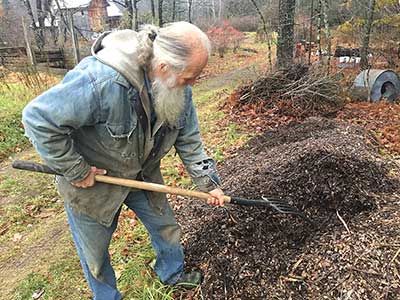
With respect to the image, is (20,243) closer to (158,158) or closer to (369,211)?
(158,158)

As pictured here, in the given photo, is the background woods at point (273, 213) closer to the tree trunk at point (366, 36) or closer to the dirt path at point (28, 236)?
the dirt path at point (28, 236)

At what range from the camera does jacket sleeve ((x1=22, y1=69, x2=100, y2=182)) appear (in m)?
1.83

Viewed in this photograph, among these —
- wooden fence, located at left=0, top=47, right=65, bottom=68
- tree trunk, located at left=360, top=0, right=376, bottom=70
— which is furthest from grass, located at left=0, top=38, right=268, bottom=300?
tree trunk, located at left=360, top=0, right=376, bottom=70

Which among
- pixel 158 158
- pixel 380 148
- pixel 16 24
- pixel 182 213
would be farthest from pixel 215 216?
pixel 16 24

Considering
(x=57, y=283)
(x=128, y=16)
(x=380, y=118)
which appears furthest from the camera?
(x=128, y=16)

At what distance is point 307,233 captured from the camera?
288cm

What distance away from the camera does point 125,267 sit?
325 centimetres

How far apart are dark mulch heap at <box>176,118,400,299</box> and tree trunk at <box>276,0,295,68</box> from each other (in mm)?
4696

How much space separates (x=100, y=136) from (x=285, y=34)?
7.11 metres

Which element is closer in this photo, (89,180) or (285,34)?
(89,180)

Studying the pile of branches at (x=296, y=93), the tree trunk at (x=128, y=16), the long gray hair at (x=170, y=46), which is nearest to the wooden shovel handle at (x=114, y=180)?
the long gray hair at (x=170, y=46)

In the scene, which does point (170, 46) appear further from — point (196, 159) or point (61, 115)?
point (196, 159)

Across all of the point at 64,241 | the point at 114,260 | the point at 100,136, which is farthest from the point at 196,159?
the point at 64,241

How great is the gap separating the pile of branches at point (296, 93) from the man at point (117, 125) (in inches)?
179
